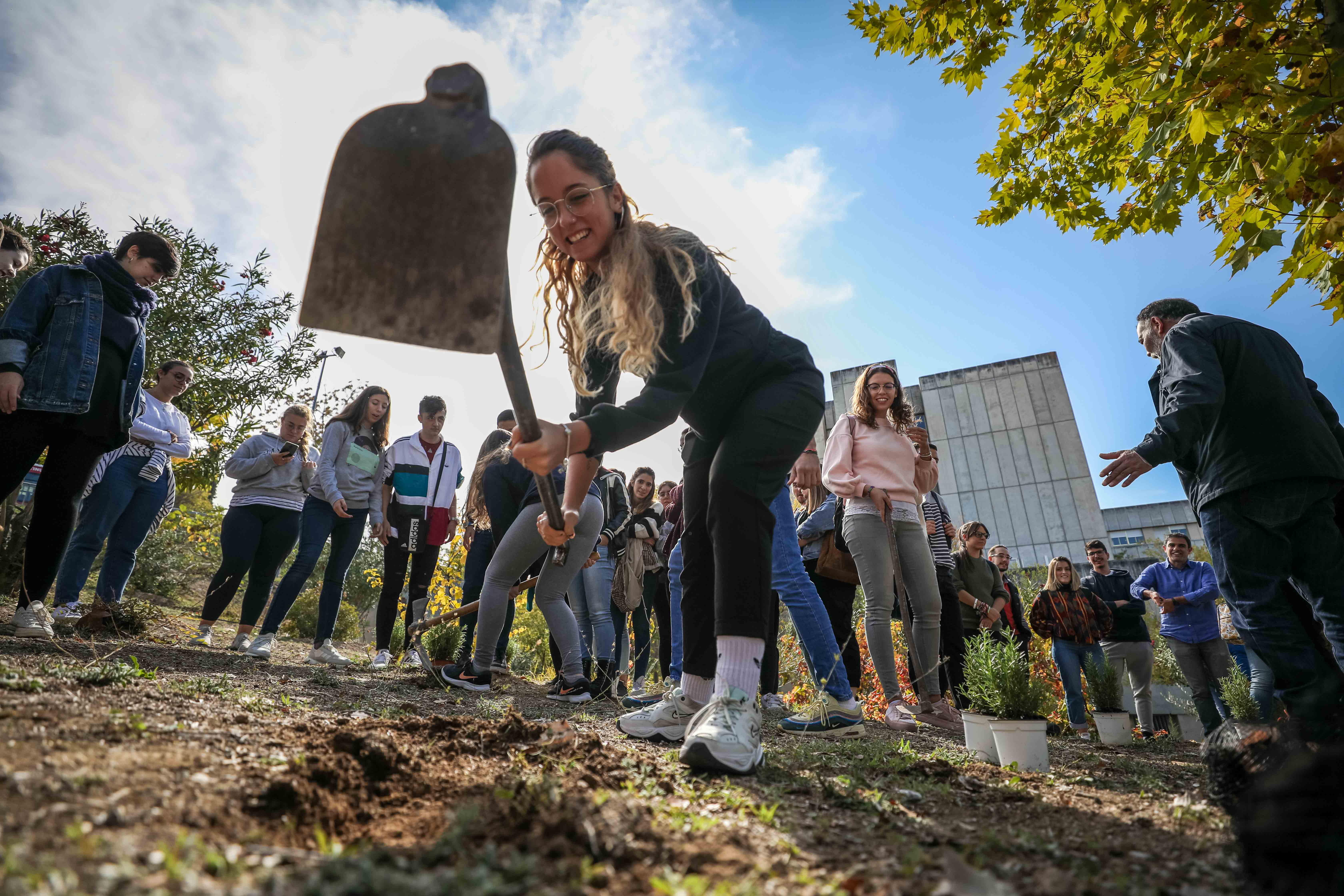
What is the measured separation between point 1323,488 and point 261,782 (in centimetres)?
373

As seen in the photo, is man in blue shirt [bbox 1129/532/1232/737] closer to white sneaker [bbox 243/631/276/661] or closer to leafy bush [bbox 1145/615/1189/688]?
leafy bush [bbox 1145/615/1189/688]

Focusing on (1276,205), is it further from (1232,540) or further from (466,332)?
(466,332)

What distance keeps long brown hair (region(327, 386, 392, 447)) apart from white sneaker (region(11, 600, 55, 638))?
2.43 m

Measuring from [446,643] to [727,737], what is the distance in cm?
404

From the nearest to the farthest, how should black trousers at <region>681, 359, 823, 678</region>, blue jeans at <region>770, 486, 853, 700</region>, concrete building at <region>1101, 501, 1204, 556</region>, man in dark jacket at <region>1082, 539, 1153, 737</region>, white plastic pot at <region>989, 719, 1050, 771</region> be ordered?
black trousers at <region>681, 359, 823, 678</region>
white plastic pot at <region>989, 719, 1050, 771</region>
blue jeans at <region>770, 486, 853, 700</region>
man in dark jacket at <region>1082, 539, 1153, 737</region>
concrete building at <region>1101, 501, 1204, 556</region>

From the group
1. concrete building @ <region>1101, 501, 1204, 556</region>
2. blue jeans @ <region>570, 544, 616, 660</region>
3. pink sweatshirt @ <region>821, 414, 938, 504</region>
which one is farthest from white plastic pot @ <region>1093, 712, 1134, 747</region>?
concrete building @ <region>1101, 501, 1204, 556</region>

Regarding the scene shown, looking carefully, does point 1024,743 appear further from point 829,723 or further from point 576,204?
point 576,204

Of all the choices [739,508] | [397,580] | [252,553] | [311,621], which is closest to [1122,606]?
[739,508]

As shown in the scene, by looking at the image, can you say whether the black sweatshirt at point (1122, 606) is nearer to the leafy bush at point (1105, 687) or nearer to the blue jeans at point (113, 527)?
the leafy bush at point (1105, 687)

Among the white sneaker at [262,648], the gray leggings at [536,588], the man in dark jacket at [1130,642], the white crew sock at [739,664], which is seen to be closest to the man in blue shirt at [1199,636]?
the man in dark jacket at [1130,642]

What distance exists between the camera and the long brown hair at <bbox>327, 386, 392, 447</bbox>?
5707 mm

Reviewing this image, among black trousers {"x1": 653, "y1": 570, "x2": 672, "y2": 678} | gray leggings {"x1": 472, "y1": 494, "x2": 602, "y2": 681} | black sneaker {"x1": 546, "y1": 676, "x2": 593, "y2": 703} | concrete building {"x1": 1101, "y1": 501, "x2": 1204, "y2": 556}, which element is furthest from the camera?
concrete building {"x1": 1101, "y1": 501, "x2": 1204, "y2": 556}

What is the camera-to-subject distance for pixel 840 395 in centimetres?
2777

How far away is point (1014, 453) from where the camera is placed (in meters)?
25.9
